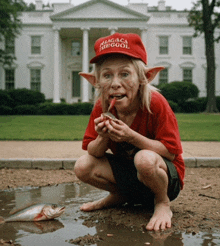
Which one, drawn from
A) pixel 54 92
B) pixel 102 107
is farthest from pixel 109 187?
pixel 54 92

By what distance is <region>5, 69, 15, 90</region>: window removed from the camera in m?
36.1

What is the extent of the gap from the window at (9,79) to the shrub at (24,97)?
20.1 ft

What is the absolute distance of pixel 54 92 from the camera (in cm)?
3391

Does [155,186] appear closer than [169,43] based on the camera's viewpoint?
Yes

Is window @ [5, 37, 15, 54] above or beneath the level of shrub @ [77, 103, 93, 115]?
above

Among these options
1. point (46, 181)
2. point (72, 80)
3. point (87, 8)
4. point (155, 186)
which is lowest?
point (46, 181)

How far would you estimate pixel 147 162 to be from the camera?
2504 millimetres

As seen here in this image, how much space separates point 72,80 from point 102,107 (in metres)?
34.6

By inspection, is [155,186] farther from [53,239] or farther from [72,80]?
[72,80]

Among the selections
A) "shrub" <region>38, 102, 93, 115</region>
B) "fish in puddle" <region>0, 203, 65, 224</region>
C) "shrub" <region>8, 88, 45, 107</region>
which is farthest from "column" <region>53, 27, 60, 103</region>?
"fish in puddle" <region>0, 203, 65, 224</region>

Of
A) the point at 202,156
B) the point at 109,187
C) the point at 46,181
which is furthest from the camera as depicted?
the point at 202,156

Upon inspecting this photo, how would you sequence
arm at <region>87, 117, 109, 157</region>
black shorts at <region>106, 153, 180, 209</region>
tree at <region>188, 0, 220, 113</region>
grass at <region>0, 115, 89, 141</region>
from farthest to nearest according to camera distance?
1. tree at <region>188, 0, 220, 113</region>
2. grass at <region>0, 115, 89, 141</region>
3. black shorts at <region>106, 153, 180, 209</region>
4. arm at <region>87, 117, 109, 157</region>

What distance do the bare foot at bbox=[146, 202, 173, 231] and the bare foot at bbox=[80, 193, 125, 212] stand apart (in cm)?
45

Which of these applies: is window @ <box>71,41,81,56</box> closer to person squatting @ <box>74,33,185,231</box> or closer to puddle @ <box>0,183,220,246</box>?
puddle @ <box>0,183,220,246</box>
